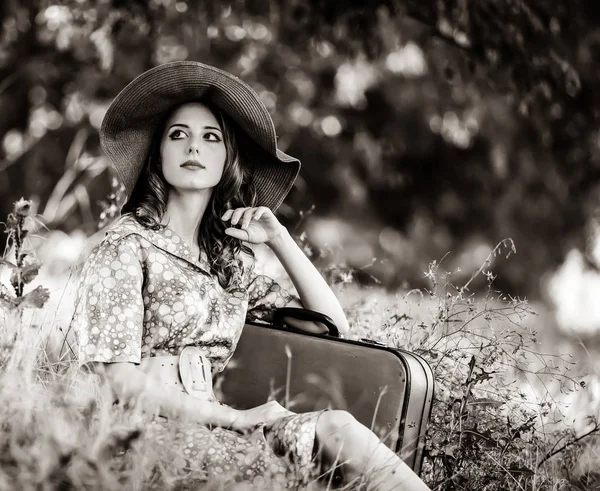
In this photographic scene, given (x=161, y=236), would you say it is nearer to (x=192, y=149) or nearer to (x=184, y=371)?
(x=192, y=149)

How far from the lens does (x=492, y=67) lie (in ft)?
21.0

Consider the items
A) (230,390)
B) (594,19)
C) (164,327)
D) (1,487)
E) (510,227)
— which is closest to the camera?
(1,487)

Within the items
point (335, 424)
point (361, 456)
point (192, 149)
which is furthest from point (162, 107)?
point (361, 456)

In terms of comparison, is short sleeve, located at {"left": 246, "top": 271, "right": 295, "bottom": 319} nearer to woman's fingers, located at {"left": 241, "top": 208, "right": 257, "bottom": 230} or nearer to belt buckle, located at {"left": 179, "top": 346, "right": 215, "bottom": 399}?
woman's fingers, located at {"left": 241, "top": 208, "right": 257, "bottom": 230}

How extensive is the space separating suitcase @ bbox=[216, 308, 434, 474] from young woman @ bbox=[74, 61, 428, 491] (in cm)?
9

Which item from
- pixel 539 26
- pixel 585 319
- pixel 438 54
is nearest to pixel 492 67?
pixel 539 26

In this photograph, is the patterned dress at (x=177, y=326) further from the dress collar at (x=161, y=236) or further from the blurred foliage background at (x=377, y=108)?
the blurred foliage background at (x=377, y=108)

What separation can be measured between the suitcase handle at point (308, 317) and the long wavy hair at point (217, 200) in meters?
0.20

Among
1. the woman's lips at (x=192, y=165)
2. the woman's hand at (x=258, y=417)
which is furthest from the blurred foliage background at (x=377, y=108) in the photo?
the woman's hand at (x=258, y=417)

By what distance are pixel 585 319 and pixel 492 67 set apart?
3.75 metres

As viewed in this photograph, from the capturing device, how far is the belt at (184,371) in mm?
2613

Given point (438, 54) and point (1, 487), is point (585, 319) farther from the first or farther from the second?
point (1, 487)

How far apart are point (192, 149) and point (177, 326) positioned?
638mm

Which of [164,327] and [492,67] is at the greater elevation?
[492,67]
